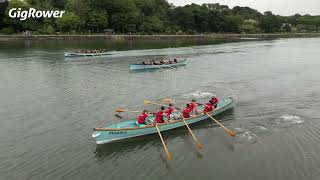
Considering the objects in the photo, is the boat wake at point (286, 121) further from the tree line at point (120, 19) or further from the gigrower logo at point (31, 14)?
the gigrower logo at point (31, 14)

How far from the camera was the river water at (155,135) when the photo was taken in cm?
2122

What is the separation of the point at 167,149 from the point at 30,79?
27947 mm

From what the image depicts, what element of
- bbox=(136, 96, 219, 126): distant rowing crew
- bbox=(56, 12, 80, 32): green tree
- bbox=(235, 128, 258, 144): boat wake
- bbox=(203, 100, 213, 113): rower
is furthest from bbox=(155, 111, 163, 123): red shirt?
bbox=(56, 12, 80, 32): green tree

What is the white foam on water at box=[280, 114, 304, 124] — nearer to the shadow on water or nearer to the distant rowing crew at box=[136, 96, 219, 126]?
the distant rowing crew at box=[136, 96, 219, 126]

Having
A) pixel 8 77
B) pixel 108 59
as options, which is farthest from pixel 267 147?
pixel 108 59

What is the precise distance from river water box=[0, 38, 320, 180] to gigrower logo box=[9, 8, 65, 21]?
71748 millimetres

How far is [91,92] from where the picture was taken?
127ft

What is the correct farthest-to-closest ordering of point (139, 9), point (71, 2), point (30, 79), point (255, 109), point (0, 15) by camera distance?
point (139, 9)
point (71, 2)
point (0, 15)
point (30, 79)
point (255, 109)

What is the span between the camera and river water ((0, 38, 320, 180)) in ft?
69.6

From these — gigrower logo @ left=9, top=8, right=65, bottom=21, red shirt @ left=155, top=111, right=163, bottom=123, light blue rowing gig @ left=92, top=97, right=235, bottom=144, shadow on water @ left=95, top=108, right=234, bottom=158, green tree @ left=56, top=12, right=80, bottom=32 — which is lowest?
shadow on water @ left=95, top=108, right=234, bottom=158

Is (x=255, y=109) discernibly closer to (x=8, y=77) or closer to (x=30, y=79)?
(x=30, y=79)

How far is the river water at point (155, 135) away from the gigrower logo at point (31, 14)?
7175 cm

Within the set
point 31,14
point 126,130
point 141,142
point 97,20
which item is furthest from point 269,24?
point 126,130

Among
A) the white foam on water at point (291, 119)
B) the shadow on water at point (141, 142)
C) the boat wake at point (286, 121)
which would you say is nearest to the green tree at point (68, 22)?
the shadow on water at point (141, 142)
